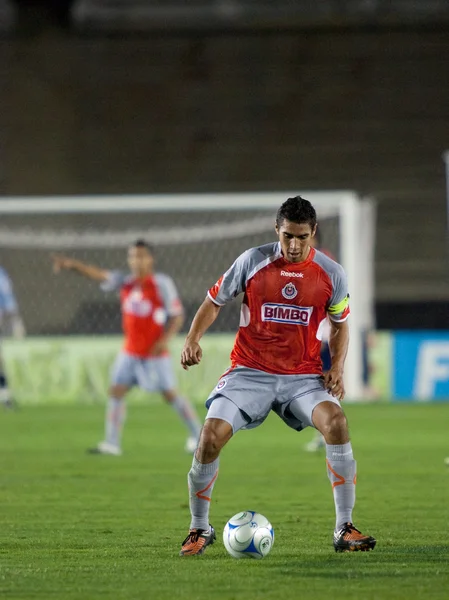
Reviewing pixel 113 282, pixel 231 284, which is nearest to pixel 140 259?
pixel 113 282

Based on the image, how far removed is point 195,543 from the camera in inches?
246

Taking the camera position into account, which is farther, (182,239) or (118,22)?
(118,22)

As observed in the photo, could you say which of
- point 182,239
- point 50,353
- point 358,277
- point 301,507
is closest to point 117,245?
point 182,239

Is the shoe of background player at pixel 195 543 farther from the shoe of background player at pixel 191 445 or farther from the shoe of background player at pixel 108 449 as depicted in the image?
the shoe of background player at pixel 191 445

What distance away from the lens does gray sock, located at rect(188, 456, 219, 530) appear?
6.28m

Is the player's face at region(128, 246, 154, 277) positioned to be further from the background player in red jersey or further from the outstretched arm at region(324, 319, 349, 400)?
the outstretched arm at region(324, 319, 349, 400)

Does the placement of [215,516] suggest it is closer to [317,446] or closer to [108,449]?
[108,449]

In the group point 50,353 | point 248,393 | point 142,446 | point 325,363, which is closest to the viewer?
point 248,393

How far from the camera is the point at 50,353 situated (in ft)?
64.0

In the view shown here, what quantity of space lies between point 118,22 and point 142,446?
56.0 feet

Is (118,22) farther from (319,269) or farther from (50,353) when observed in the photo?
(319,269)

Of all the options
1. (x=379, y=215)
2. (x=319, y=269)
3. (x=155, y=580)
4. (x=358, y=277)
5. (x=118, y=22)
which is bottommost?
(x=155, y=580)

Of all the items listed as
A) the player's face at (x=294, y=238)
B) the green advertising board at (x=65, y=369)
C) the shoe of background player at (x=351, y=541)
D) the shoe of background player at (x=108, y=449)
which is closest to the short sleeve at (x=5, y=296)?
the green advertising board at (x=65, y=369)

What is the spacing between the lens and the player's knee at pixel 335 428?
628 cm
